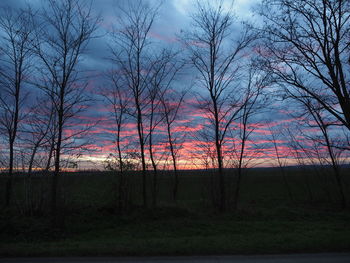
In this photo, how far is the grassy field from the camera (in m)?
7.02

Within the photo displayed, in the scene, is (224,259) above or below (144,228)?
below

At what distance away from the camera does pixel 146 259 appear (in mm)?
6305

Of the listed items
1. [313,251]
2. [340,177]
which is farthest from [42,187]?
[340,177]

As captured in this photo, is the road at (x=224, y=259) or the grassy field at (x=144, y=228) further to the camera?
the grassy field at (x=144, y=228)

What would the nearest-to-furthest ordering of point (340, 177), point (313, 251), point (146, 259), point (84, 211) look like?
point (146, 259), point (313, 251), point (84, 211), point (340, 177)

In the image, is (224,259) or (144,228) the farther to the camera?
(144,228)

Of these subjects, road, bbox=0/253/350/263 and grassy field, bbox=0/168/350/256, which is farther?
grassy field, bbox=0/168/350/256

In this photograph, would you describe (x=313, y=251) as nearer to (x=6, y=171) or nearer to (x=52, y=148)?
(x=52, y=148)

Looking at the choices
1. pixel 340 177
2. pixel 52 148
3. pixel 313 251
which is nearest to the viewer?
pixel 313 251

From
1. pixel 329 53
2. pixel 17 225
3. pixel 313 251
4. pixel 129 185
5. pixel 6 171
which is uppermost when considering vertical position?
→ pixel 329 53

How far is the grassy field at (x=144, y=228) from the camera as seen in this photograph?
23.0ft

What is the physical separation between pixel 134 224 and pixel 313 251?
22.7 ft

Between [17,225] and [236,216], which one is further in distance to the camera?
[236,216]

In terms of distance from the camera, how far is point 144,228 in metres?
10.6
